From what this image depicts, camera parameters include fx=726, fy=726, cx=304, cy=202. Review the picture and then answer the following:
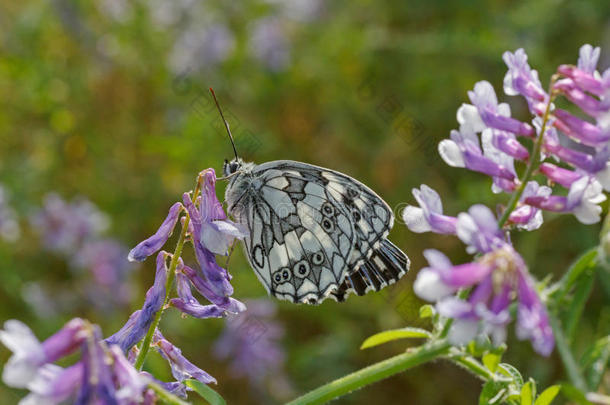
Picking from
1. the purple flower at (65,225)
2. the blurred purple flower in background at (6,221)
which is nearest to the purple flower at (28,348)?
the blurred purple flower in background at (6,221)

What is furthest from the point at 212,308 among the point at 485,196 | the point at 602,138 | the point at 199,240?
the point at 485,196

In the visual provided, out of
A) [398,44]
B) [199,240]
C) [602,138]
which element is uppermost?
[398,44]

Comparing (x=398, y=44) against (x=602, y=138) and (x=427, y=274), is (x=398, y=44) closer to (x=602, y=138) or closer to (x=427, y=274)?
(x=602, y=138)

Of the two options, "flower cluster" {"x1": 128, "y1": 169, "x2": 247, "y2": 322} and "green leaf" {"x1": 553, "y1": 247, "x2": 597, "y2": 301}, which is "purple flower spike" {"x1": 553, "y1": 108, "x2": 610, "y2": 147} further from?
"flower cluster" {"x1": 128, "y1": 169, "x2": 247, "y2": 322}

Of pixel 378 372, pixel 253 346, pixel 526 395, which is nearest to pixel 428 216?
pixel 378 372

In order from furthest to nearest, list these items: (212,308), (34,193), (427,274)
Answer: (34,193) → (212,308) → (427,274)

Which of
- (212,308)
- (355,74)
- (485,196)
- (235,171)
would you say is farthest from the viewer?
(355,74)
